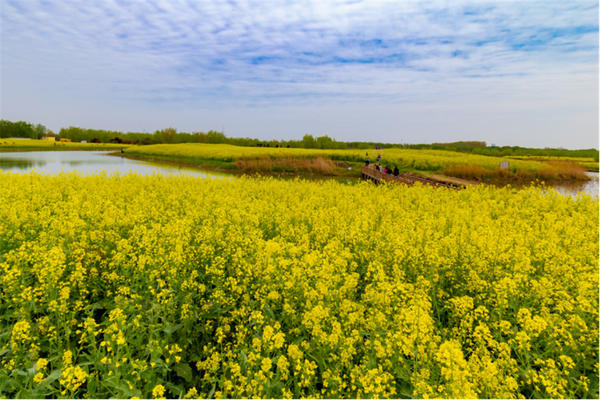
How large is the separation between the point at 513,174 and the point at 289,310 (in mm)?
43312

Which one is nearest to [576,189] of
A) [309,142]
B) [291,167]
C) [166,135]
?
[291,167]

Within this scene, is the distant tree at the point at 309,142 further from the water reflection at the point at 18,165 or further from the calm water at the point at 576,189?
the calm water at the point at 576,189

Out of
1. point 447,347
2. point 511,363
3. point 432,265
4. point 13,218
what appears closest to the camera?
point 447,347

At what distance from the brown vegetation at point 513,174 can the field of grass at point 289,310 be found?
28835 millimetres

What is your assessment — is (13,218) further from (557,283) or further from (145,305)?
(557,283)

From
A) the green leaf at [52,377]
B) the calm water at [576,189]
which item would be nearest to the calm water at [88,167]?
the green leaf at [52,377]

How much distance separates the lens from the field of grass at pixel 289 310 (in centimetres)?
297

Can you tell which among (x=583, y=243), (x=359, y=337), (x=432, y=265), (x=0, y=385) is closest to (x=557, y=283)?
(x=432, y=265)

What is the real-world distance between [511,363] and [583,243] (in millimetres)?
5842

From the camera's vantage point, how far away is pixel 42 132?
404ft

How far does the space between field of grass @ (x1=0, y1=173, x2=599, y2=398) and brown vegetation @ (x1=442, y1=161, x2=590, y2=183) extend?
28.8m

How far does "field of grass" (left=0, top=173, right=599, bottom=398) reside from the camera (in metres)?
2.97

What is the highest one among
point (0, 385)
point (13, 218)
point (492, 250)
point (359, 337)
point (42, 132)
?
point (42, 132)

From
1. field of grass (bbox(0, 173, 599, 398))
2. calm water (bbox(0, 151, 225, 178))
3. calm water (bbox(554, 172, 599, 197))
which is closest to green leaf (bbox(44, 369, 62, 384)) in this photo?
field of grass (bbox(0, 173, 599, 398))
